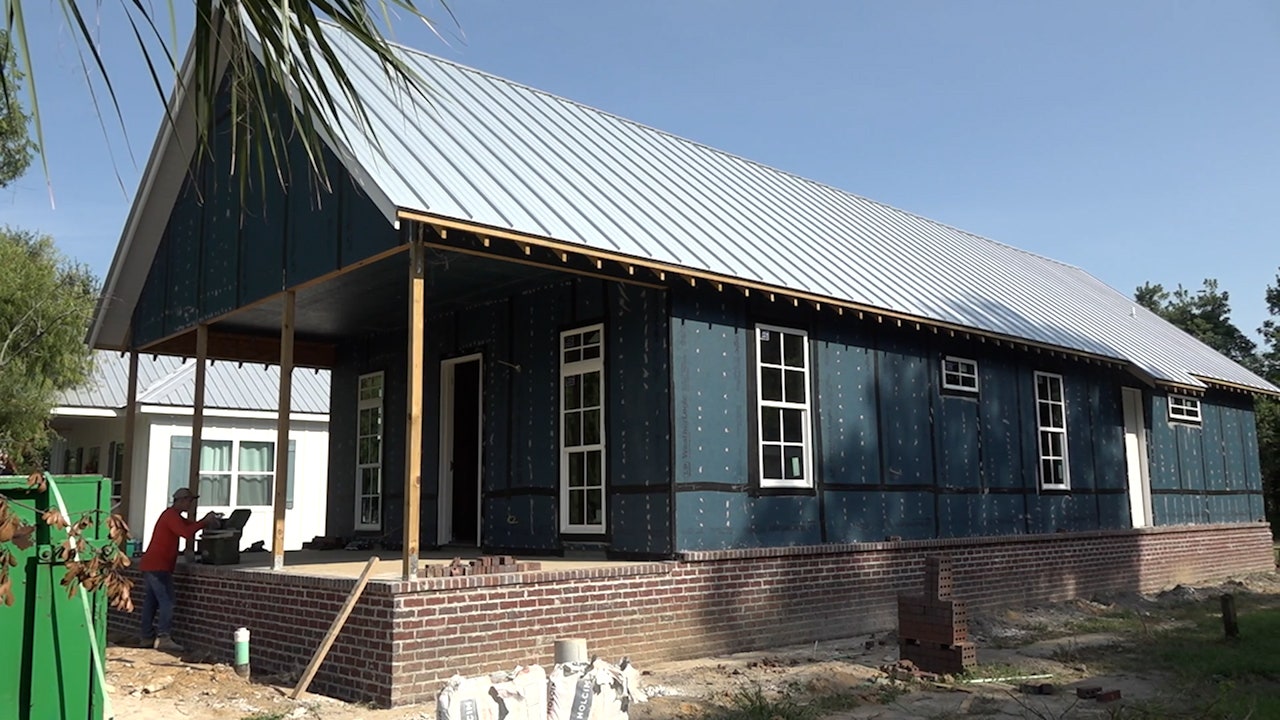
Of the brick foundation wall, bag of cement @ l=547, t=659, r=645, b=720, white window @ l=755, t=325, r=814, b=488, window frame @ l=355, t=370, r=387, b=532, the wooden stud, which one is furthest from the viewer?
window frame @ l=355, t=370, r=387, b=532

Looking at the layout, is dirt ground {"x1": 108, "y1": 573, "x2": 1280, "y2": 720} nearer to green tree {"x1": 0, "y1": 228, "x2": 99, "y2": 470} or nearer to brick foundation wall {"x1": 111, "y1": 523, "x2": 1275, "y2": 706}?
brick foundation wall {"x1": 111, "y1": 523, "x2": 1275, "y2": 706}

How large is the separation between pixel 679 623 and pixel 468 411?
5.16 metres

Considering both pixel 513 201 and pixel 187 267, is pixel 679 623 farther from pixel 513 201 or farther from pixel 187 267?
pixel 187 267

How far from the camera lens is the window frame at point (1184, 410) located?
65.0 ft

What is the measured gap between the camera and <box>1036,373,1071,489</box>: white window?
1650 centimetres

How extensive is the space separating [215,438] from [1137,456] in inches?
759

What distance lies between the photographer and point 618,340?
38.2ft

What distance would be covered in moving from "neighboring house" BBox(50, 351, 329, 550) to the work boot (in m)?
10.7

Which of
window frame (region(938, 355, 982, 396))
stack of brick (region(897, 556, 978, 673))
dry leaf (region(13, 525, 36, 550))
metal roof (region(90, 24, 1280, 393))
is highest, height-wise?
metal roof (region(90, 24, 1280, 393))

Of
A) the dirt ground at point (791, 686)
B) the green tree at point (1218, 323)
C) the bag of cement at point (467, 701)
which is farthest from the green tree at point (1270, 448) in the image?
the bag of cement at point (467, 701)

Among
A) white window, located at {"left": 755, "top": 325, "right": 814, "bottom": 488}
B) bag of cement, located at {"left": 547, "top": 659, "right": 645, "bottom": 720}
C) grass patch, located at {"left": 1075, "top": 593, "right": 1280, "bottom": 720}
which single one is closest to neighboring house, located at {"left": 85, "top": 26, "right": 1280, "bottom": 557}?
white window, located at {"left": 755, "top": 325, "right": 814, "bottom": 488}

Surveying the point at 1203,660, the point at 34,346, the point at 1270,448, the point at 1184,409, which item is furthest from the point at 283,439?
the point at 1270,448

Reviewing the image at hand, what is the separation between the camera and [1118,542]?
17250 mm

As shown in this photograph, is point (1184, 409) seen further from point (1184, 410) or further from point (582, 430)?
point (582, 430)
